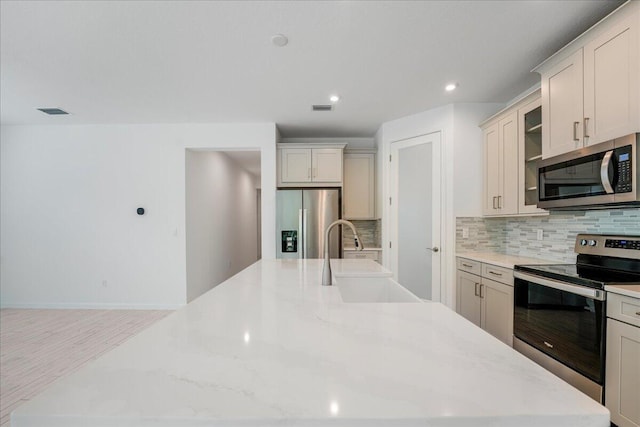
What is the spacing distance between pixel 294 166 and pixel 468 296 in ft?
8.89

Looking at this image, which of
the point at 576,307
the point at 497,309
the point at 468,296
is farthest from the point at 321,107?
the point at 576,307

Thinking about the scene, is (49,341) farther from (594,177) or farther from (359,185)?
(594,177)

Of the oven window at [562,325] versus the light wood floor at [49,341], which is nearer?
the oven window at [562,325]

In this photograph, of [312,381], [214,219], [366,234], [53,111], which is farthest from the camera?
[214,219]

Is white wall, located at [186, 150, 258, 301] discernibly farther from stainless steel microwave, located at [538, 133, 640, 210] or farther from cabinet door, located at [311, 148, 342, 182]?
stainless steel microwave, located at [538, 133, 640, 210]

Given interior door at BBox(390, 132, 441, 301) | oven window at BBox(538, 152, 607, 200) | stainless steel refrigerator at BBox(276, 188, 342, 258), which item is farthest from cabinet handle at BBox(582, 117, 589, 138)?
stainless steel refrigerator at BBox(276, 188, 342, 258)

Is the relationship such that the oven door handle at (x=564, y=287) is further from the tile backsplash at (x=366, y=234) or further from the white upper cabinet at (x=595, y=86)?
the tile backsplash at (x=366, y=234)

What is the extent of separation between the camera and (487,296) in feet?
9.27

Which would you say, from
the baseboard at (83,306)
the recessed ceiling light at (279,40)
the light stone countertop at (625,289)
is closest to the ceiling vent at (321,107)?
the recessed ceiling light at (279,40)

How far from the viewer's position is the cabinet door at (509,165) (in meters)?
2.92

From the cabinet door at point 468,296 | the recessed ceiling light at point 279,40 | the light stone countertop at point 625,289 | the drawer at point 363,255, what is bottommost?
the cabinet door at point 468,296

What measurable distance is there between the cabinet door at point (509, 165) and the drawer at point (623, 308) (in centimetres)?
139

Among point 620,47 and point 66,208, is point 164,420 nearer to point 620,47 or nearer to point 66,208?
point 620,47

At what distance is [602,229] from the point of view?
7.62 feet
